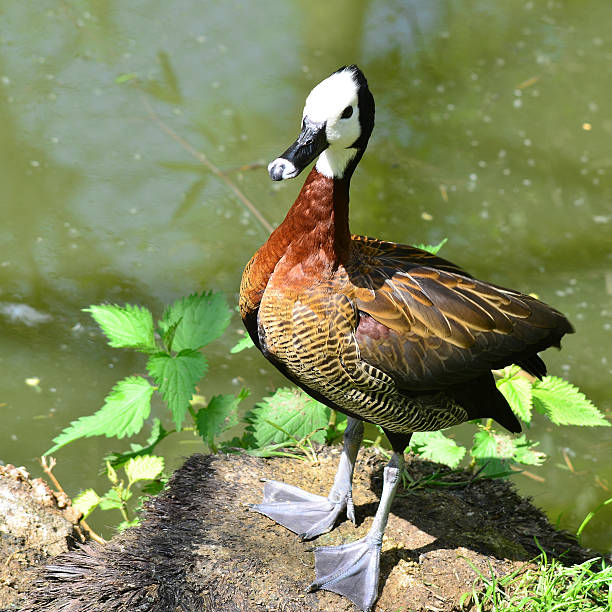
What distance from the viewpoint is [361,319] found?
2461 mm

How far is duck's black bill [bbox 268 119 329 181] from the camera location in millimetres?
2201

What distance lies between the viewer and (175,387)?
3.06m

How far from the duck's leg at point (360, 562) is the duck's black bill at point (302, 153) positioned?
1.10m

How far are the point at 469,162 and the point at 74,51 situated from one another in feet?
10.4

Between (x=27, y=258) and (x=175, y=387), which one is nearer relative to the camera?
(x=175, y=387)

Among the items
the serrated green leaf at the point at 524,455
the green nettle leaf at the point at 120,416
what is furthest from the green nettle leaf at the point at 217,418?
the serrated green leaf at the point at 524,455

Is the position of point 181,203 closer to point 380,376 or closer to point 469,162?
point 469,162

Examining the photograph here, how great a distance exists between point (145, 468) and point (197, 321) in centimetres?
63

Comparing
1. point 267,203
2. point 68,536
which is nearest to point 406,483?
point 68,536

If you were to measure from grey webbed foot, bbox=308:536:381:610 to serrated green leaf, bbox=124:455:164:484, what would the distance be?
795 millimetres

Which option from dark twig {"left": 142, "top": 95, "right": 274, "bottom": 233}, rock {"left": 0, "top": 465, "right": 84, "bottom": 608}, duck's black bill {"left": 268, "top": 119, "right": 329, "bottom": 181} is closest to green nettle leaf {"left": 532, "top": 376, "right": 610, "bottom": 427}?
duck's black bill {"left": 268, "top": 119, "right": 329, "bottom": 181}

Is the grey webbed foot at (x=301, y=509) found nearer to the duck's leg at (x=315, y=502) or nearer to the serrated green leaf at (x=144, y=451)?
the duck's leg at (x=315, y=502)

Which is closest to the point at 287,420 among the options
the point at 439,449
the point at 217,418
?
the point at 217,418

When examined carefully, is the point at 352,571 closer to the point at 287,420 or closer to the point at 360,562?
the point at 360,562
